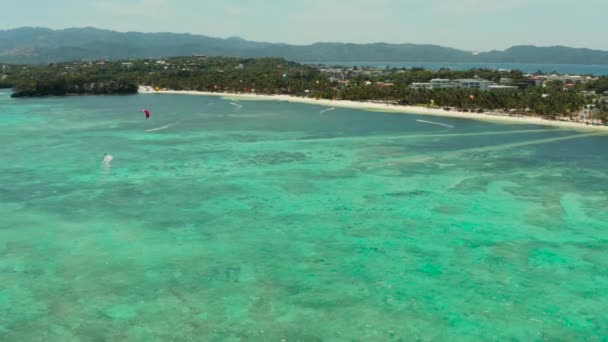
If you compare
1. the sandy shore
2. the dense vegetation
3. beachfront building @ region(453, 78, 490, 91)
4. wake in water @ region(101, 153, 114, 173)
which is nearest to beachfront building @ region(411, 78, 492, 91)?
beachfront building @ region(453, 78, 490, 91)

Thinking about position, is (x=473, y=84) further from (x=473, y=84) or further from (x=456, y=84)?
(x=456, y=84)

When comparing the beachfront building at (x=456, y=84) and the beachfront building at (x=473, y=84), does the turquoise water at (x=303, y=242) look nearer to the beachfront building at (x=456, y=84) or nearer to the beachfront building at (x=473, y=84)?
the beachfront building at (x=456, y=84)

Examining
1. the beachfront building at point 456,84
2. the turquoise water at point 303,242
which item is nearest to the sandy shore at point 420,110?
the turquoise water at point 303,242

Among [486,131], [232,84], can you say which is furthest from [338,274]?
[232,84]

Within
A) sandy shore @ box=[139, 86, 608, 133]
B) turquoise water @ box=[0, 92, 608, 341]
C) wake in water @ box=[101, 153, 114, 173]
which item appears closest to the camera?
turquoise water @ box=[0, 92, 608, 341]

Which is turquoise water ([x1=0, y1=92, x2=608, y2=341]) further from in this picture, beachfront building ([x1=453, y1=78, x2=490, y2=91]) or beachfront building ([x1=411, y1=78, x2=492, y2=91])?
beachfront building ([x1=453, y1=78, x2=490, y2=91])

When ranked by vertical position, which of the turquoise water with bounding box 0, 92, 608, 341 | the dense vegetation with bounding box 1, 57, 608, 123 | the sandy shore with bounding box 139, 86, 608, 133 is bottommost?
the turquoise water with bounding box 0, 92, 608, 341

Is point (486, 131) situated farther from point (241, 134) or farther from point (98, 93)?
point (98, 93)

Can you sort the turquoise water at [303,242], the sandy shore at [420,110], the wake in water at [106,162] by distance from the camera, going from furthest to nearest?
1. the sandy shore at [420,110]
2. the wake in water at [106,162]
3. the turquoise water at [303,242]
